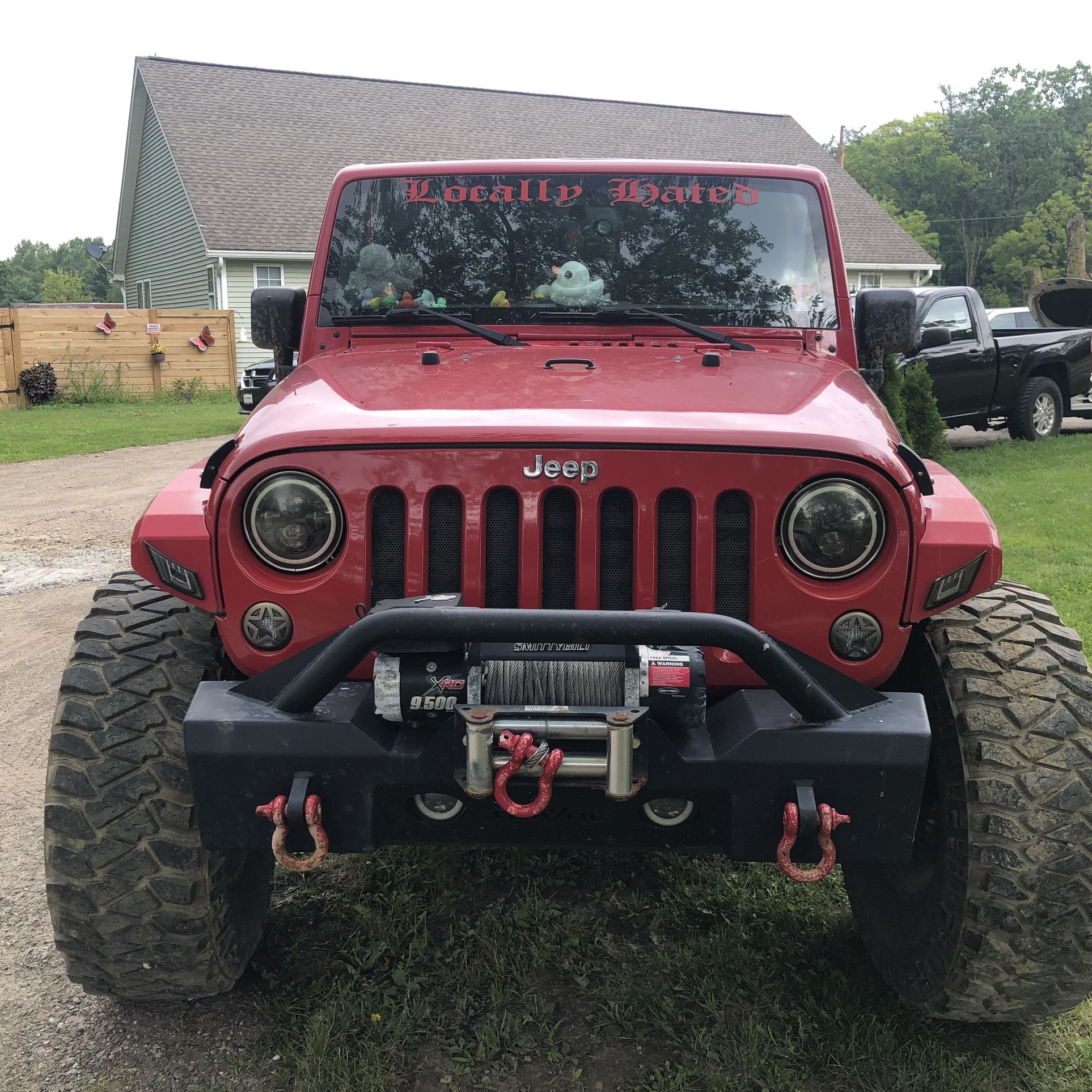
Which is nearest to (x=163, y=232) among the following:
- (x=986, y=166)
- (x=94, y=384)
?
(x=94, y=384)

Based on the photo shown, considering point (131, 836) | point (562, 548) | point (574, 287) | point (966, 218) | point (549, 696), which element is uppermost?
point (966, 218)

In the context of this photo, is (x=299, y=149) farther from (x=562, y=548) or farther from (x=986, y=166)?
(x=986, y=166)

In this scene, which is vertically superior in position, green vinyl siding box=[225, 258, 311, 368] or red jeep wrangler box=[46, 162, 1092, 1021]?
green vinyl siding box=[225, 258, 311, 368]

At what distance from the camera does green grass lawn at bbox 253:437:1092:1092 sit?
2529mm

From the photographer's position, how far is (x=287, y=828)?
2184 millimetres

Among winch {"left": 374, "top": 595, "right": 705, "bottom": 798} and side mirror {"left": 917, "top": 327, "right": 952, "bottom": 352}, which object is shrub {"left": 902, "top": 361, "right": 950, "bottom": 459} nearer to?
side mirror {"left": 917, "top": 327, "right": 952, "bottom": 352}

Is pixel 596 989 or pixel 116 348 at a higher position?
pixel 116 348

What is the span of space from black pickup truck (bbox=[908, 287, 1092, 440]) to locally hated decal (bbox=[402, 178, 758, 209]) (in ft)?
27.1

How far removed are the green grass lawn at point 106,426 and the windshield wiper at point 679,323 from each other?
1154cm

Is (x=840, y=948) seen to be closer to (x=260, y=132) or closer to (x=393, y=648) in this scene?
(x=393, y=648)

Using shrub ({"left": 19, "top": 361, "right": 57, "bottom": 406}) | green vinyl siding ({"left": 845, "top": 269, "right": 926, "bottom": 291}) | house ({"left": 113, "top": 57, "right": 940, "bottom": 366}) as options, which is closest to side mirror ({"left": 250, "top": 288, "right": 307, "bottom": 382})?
shrub ({"left": 19, "top": 361, "right": 57, "bottom": 406})

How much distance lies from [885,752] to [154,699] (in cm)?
162

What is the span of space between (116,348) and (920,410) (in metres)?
16.7

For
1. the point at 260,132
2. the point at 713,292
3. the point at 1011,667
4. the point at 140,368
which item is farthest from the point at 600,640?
the point at 260,132
